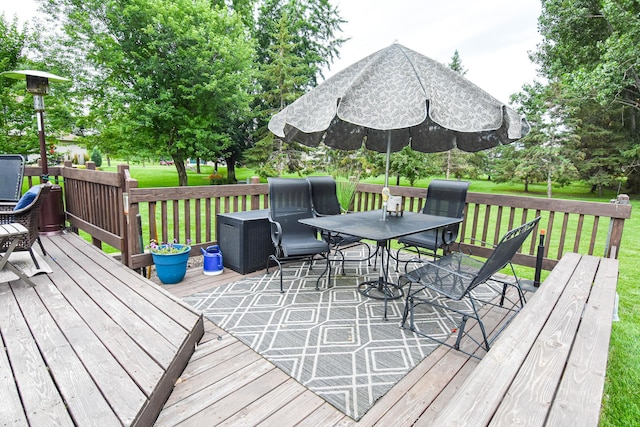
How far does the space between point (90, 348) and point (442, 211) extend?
3869mm

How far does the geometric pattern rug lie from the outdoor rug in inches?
56.1

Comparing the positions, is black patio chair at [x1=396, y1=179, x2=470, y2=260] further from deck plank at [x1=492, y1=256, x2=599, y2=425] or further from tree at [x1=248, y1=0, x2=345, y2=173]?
tree at [x1=248, y1=0, x2=345, y2=173]

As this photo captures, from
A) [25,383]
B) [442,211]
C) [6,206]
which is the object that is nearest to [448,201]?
[442,211]

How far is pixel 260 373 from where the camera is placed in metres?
2.02

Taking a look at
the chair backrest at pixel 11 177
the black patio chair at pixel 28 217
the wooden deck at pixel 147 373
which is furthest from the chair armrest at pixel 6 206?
the wooden deck at pixel 147 373

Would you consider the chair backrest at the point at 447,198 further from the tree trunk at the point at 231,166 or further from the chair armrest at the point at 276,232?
the tree trunk at the point at 231,166

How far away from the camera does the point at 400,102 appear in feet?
8.19

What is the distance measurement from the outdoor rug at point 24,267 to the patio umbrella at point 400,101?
8.52 ft

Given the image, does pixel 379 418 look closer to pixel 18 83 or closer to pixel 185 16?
pixel 185 16

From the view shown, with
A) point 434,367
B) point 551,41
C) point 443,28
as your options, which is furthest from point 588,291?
point 551,41

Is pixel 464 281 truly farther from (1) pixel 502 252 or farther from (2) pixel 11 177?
(2) pixel 11 177

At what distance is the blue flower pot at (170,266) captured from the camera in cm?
332

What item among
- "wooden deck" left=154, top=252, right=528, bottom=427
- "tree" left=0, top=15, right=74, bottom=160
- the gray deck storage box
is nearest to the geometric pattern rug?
"wooden deck" left=154, top=252, right=528, bottom=427

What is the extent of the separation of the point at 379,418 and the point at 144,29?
13205mm
